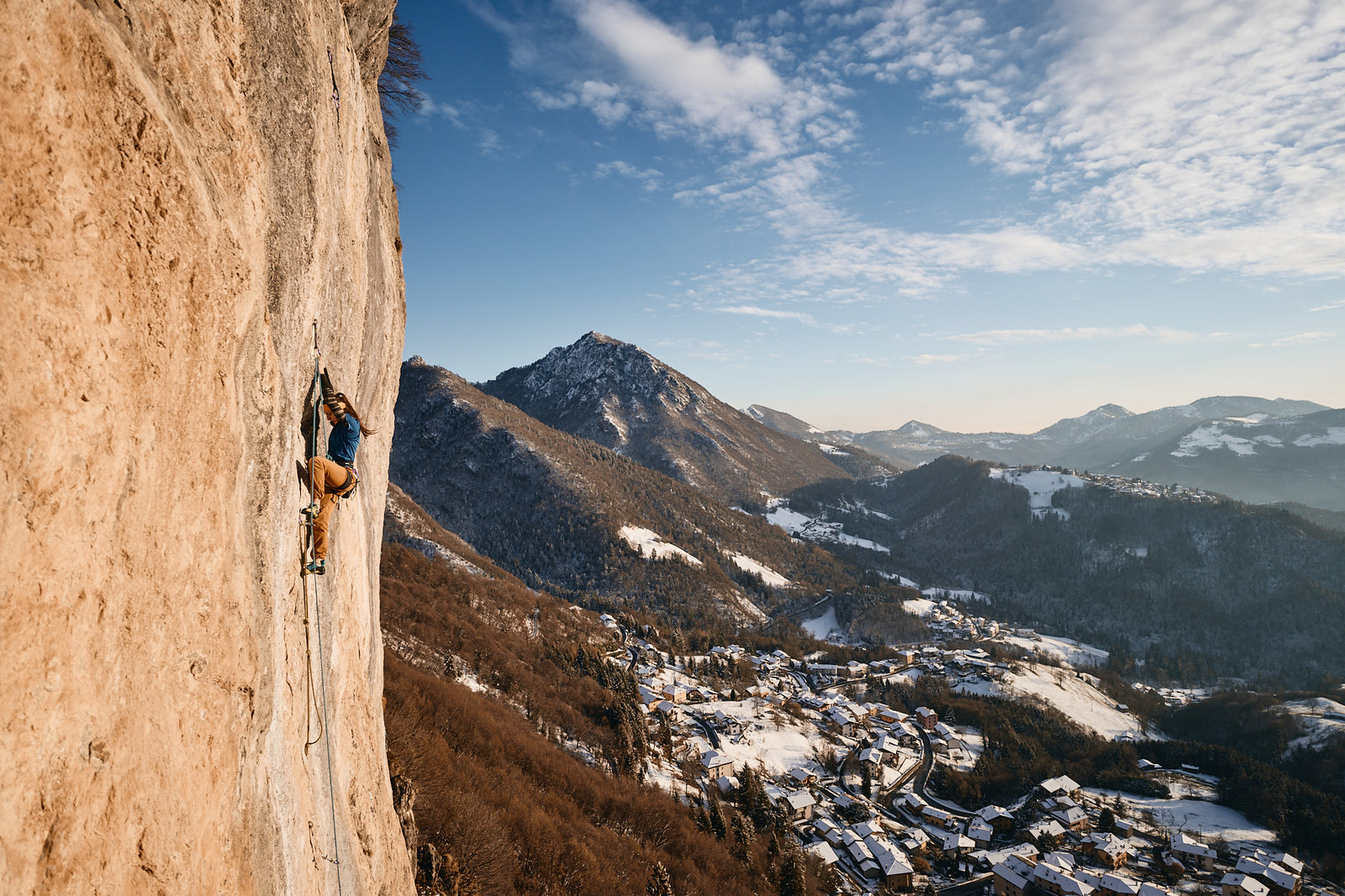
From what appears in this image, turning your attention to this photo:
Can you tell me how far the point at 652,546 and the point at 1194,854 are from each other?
358ft

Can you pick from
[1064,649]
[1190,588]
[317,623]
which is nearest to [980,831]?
[317,623]

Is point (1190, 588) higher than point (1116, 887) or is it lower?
higher

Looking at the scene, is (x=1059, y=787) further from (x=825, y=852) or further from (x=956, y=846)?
(x=825, y=852)

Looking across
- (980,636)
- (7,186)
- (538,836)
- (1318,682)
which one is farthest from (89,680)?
(1318,682)

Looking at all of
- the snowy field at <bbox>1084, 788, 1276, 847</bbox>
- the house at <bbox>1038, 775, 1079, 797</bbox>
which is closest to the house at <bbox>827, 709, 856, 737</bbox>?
the house at <bbox>1038, 775, 1079, 797</bbox>

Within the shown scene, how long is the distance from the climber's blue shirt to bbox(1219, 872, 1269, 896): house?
3129 inches

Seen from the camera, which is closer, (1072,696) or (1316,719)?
(1316,719)

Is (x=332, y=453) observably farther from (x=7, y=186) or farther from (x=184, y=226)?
(x=7, y=186)

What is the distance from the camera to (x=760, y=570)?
529ft

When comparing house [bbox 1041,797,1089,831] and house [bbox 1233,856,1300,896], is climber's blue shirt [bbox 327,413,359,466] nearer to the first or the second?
house [bbox 1041,797,1089,831]

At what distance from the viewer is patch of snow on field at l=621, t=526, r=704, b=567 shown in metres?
144

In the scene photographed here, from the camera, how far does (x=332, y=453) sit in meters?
7.48

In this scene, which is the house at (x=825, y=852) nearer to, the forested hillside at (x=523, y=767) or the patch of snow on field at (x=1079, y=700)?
the forested hillside at (x=523, y=767)

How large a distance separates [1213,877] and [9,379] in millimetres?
84833
